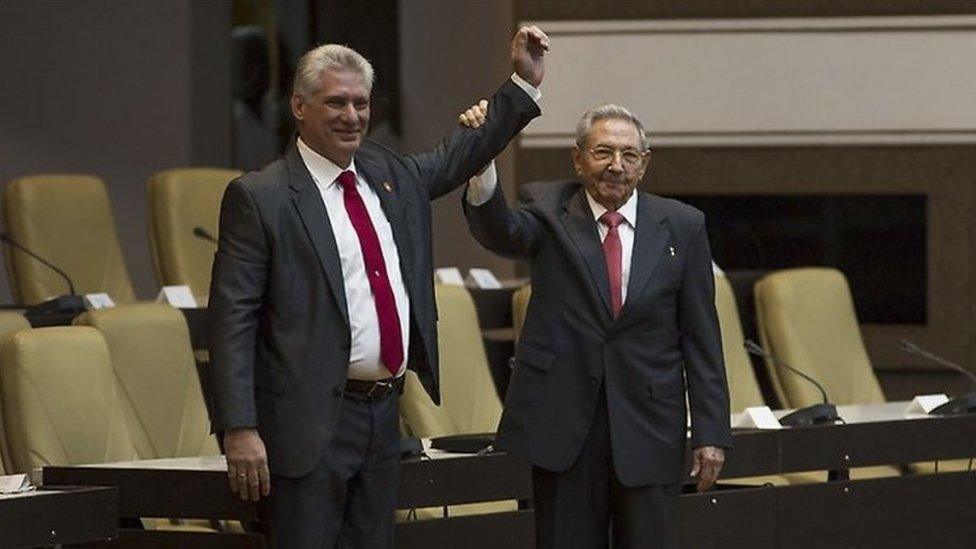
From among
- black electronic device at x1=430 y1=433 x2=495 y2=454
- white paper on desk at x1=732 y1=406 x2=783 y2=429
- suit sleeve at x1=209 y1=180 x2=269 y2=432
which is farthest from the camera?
white paper on desk at x1=732 y1=406 x2=783 y2=429

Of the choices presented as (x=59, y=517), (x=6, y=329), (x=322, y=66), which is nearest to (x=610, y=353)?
(x=322, y=66)

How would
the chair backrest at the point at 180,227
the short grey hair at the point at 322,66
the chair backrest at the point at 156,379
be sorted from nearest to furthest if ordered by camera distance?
1. the short grey hair at the point at 322,66
2. the chair backrest at the point at 156,379
3. the chair backrest at the point at 180,227

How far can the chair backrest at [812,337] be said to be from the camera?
643 cm

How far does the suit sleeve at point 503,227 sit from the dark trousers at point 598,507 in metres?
0.33

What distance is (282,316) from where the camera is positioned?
12.0 feet

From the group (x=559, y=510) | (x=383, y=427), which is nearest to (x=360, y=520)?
(x=383, y=427)

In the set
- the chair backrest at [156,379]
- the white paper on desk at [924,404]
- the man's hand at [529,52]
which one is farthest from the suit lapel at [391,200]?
the white paper on desk at [924,404]

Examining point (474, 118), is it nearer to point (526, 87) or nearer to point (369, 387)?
point (526, 87)

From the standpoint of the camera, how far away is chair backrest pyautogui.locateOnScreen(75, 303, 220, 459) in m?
5.00

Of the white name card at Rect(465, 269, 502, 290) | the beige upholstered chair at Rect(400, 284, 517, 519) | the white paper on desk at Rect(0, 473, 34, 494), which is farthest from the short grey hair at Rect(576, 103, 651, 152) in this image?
the white name card at Rect(465, 269, 502, 290)

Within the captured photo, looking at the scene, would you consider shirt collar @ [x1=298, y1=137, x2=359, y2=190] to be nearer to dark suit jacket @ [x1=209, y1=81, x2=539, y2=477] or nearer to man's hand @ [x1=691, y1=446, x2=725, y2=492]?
dark suit jacket @ [x1=209, y1=81, x2=539, y2=477]

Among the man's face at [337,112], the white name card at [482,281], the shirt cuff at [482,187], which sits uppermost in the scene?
the man's face at [337,112]

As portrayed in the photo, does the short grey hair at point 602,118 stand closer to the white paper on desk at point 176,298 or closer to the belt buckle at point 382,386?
the belt buckle at point 382,386

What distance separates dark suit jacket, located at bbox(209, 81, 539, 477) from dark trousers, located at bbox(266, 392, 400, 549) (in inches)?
1.6
